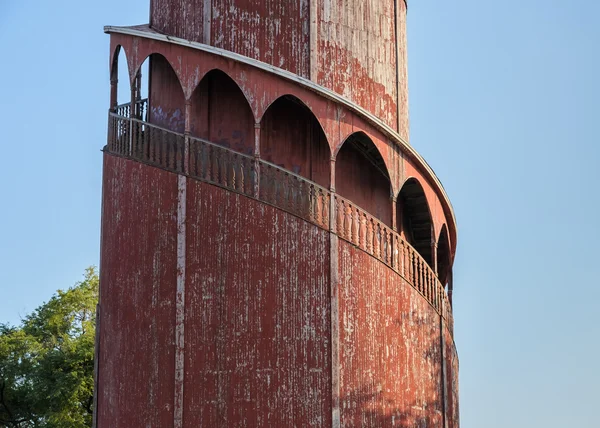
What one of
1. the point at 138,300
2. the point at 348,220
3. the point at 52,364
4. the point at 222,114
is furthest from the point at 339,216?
the point at 52,364

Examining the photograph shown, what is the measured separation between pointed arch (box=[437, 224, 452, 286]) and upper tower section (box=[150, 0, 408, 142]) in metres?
2.50

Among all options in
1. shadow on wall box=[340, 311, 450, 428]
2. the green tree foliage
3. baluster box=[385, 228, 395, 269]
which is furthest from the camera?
the green tree foliage

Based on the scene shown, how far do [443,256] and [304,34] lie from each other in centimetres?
551

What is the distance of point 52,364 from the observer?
31469 millimetres

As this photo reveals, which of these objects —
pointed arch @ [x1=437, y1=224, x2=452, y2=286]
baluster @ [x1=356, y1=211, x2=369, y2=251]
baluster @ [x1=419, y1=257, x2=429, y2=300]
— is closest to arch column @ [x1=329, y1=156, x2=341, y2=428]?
baluster @ [x1=356, y1=211, x2=369, y2=251]

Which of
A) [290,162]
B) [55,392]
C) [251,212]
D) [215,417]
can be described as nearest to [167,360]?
[215,417]

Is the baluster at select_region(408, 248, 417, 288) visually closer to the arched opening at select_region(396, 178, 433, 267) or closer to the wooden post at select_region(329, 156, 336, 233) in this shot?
the arched opening at select_region(396, 178, 433, 267)

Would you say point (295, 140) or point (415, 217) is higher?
point (295, 140)

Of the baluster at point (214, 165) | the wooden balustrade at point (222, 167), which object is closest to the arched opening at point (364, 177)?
the wooden balustrade at point (222, 167)

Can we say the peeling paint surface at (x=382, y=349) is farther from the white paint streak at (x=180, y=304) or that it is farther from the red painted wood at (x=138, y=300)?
the red painted wood at (x=138, y=300)

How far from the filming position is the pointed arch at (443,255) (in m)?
23.0

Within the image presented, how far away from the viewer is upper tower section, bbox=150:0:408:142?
20797 millimetres

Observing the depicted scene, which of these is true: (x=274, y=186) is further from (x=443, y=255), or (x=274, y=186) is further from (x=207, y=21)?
(x=443, y=255)

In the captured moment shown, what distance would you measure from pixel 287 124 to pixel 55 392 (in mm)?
13212
